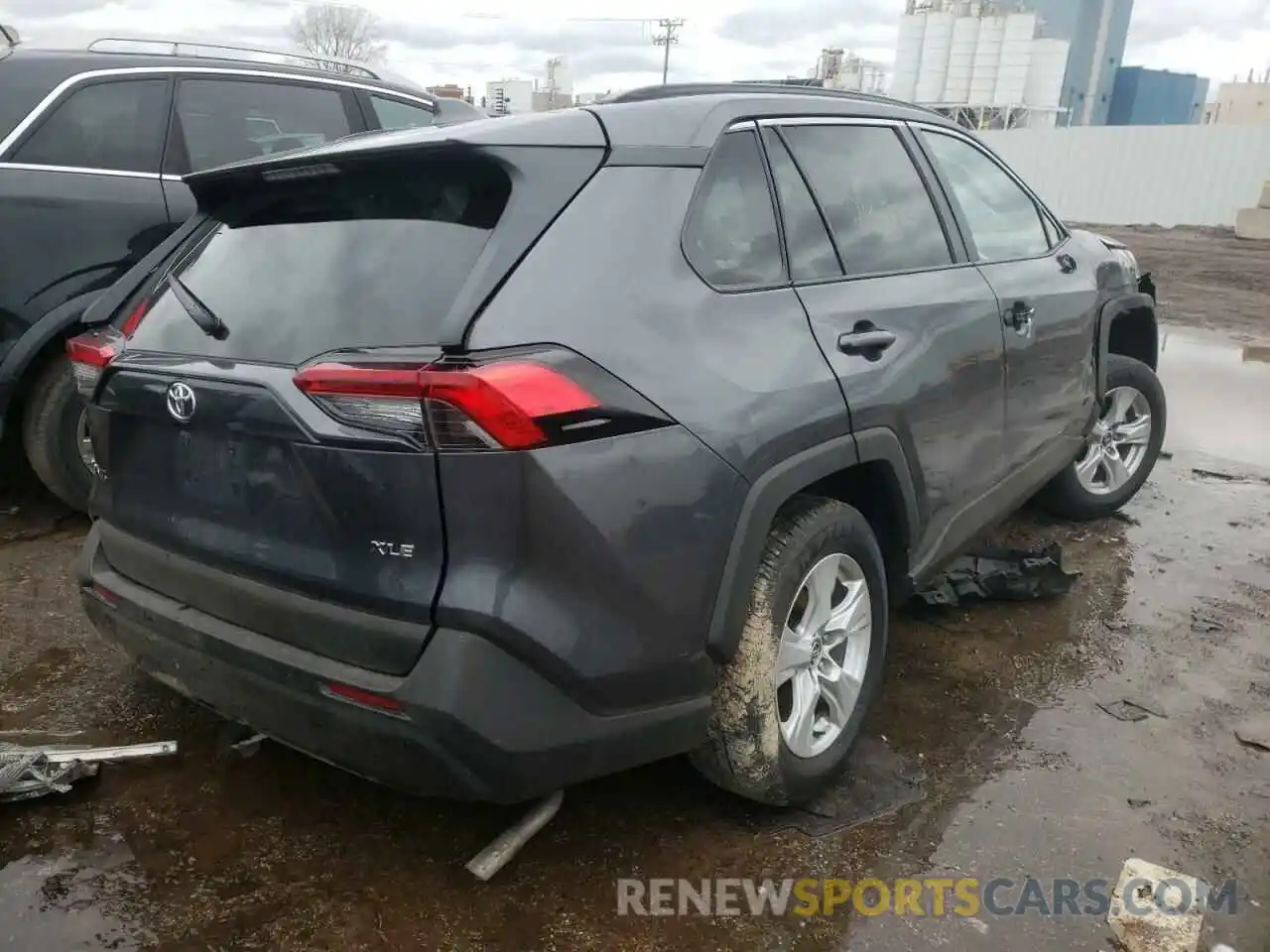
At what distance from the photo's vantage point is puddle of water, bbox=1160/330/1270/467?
21.5ft

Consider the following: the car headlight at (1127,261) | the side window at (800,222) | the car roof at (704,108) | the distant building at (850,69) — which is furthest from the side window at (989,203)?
the distant building at (850,69)

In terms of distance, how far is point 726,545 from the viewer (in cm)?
221

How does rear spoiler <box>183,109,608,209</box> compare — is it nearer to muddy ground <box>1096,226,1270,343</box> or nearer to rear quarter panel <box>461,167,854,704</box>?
rear quarter panel <box>461,167,854,704</box>

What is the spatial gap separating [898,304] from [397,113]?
3.78 m

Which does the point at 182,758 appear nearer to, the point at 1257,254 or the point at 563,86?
the point at 1257,254

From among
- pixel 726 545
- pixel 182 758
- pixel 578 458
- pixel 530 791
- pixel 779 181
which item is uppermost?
pixel 779 181

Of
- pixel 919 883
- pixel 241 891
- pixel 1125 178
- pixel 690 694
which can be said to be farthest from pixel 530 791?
pixel 1125 178

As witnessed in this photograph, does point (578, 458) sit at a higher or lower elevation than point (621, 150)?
lower

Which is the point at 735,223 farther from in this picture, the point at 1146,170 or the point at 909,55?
the point at 909,55

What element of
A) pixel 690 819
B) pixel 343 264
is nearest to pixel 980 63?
pixel 690 819

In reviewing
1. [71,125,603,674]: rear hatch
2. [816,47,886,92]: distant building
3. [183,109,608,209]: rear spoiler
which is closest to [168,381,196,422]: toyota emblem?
[71,125,603,674]: rear hatch

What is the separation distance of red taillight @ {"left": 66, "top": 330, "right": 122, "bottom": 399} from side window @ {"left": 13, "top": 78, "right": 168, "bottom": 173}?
2.03 meters

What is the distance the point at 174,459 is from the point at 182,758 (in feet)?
3.44

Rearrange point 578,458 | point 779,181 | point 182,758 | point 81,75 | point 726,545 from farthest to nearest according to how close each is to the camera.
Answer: point 81,75
point 182,758
point 779,181
point 726,545
point 578,458
